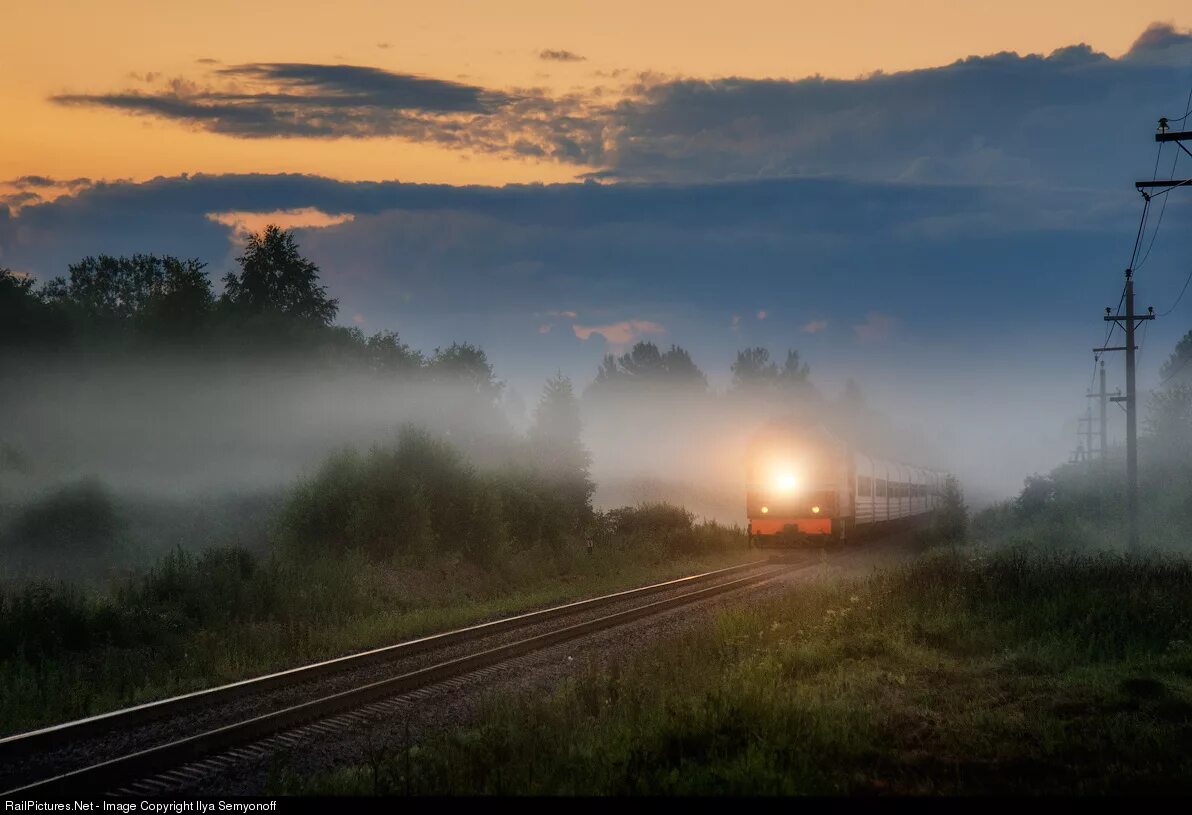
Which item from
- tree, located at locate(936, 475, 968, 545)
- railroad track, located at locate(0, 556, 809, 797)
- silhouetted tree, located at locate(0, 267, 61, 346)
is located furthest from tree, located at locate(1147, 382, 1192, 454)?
silhouetted tree, located at locate(0, 267, 61, 346)

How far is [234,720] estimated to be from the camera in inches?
432

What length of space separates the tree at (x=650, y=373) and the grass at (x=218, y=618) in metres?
114

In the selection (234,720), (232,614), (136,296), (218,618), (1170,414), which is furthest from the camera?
(136,296)

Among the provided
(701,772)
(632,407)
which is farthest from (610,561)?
(632,407)

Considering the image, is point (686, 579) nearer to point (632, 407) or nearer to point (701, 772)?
point (701, 772)

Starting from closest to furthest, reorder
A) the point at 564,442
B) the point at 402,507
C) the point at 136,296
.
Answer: the point at 402,507, the point at 564,442, the point at 136,296

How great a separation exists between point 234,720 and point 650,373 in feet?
435

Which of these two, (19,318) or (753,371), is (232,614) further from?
(753,371)

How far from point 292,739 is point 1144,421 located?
271 feet

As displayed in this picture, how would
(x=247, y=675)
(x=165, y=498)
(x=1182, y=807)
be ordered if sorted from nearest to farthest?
(x=1182, y=807) → (x=247, y=675) → (x=165, y=498)

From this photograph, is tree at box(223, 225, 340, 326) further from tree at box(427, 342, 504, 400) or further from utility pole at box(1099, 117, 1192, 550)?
utility pole at box(1099, 117, 1192, 550)

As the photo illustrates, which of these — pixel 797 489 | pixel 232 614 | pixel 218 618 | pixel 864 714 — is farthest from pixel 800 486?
pixel 864 714

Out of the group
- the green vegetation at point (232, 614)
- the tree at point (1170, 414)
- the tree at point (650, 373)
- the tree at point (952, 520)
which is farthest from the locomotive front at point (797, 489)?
the tree at point (650, 373)

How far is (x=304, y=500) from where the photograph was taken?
26.6 metres
